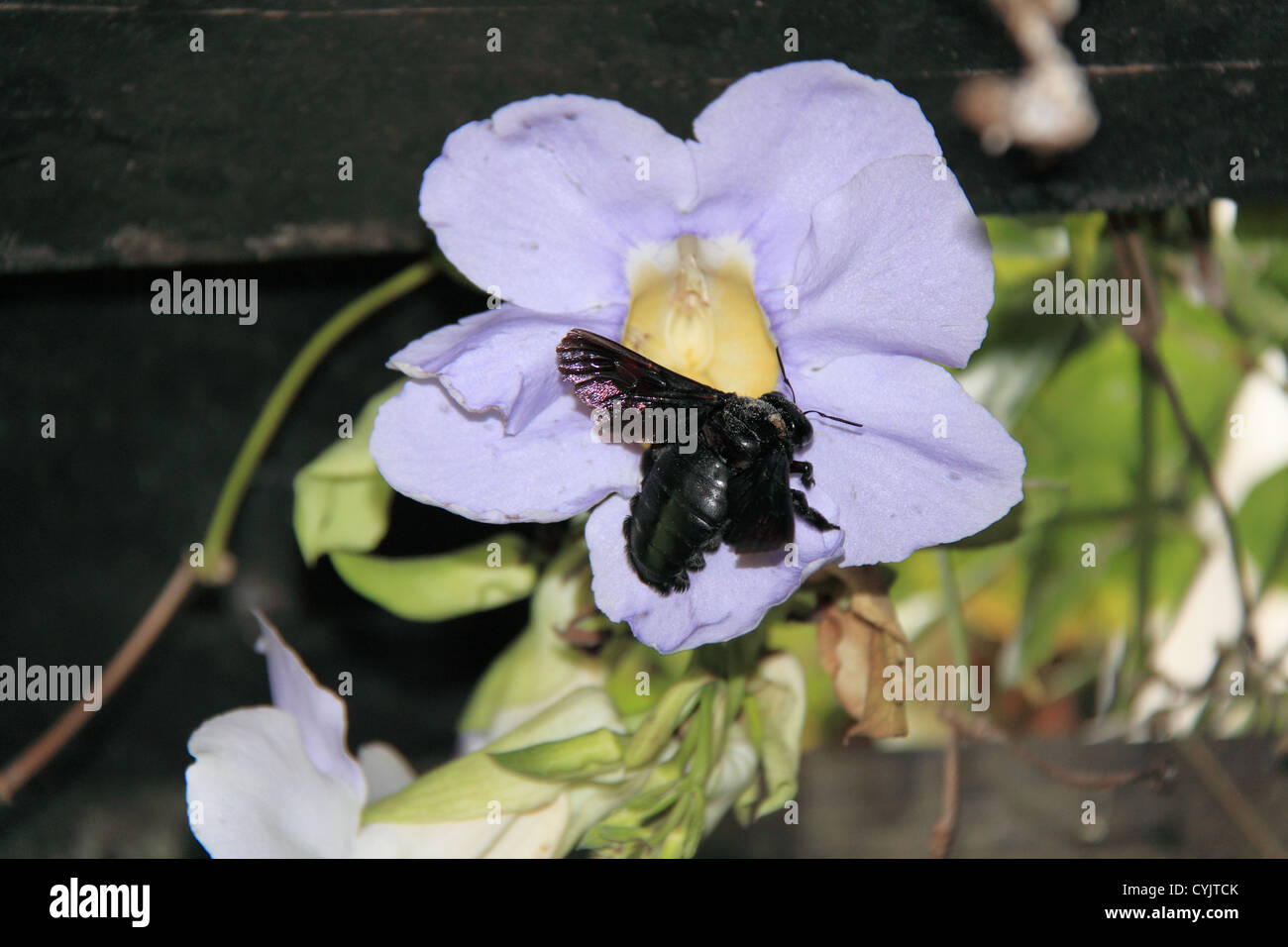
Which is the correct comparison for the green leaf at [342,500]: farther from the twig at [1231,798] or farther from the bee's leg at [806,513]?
the twig at [1231,798]

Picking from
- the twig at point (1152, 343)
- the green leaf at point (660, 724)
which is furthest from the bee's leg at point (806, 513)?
the twig at point (1152, 343)

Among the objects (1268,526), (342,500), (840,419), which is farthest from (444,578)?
(1268,526)

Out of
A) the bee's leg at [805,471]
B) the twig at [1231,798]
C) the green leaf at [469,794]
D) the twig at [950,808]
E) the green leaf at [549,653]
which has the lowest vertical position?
the twig at [1231,798]

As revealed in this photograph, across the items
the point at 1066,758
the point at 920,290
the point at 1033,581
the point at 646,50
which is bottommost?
the point at 1066,758

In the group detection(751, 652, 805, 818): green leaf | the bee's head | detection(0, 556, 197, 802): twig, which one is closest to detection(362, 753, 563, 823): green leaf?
detection(751, 652, 805, 818): green leaf

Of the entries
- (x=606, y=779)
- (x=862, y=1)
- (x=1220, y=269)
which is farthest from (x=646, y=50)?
(x=1220, y=269)

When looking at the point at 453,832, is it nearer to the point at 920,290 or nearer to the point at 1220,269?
the point at 920,290

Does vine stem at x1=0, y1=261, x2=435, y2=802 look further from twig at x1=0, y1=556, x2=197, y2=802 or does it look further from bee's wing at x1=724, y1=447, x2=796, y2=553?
bee's wing at x1=724, y1=447, x2=796, y2=553
